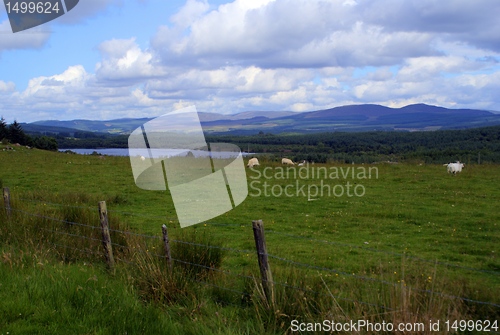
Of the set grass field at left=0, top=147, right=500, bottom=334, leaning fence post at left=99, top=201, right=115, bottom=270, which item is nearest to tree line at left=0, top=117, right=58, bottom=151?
grass field at left=0, top=147, right=500, bottom=334

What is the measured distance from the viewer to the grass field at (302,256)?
4.84m

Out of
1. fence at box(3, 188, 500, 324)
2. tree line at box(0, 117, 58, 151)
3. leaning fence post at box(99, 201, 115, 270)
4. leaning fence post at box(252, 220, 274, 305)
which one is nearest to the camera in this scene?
→ fence at box(3, 188, 500, 324)

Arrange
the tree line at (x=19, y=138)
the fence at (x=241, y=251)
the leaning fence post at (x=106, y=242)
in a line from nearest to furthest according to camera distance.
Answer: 1. the fence at (x=241, y=251)
2. the leaning fence post at (x=106, y=242)
3. the tree line at (x=19, y=138)

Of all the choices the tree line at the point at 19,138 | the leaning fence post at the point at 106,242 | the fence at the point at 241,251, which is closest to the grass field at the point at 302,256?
the fence at the point at 241,251

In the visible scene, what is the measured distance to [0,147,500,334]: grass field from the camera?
15.9 feet

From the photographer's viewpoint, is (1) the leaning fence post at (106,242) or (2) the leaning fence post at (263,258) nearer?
(2) the leaning fence post at (263,258)

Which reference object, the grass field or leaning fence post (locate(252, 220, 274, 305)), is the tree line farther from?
leaning fence post (locate(252, 220, 274, 305))

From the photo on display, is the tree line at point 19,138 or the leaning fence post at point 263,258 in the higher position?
the tree line at point 19,138

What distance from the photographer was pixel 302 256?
30.2ft

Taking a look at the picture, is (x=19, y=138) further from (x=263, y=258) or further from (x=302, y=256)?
(x=263, y=258)

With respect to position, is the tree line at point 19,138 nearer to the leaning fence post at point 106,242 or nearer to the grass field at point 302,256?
the grass field at point 302,256

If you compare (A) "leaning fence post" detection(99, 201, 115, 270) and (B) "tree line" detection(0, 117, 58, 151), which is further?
(B) "tree line" detection(0, 117, 58, 151)

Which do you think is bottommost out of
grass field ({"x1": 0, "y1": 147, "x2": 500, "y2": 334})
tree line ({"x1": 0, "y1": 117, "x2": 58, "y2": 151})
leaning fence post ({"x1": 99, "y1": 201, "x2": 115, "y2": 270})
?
grass field ({"x1": 0, "y1": 147, "x2": 500, "y2": 334})

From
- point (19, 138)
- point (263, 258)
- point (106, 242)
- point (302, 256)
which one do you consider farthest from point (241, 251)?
point (19, 138)
